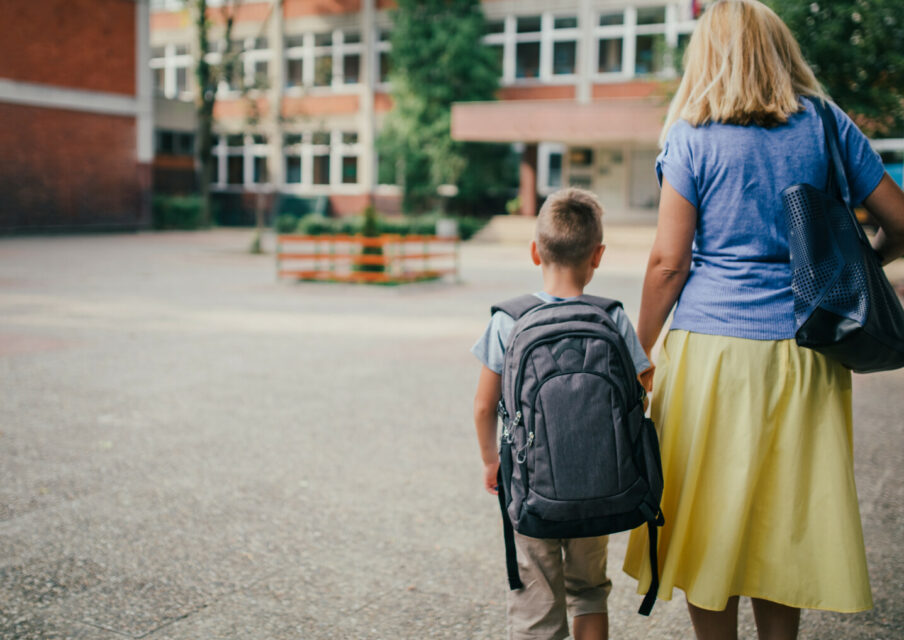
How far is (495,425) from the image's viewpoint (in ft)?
8.04

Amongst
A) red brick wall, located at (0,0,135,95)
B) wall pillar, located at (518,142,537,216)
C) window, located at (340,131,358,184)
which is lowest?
wall pillar, located at (518,142,537,216)

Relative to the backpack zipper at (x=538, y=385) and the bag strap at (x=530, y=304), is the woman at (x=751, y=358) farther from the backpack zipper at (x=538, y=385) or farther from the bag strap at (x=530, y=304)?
the backpack zipper at (x=538, y=385)

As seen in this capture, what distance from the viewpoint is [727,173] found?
2363 mm

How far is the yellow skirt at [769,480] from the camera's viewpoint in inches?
91.0

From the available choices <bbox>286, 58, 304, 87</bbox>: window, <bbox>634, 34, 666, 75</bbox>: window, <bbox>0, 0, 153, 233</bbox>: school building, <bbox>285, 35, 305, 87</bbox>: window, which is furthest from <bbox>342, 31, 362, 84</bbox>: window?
<bbox>634, 34, 666, 75</bbox>: window

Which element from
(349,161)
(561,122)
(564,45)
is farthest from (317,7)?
(561,122)

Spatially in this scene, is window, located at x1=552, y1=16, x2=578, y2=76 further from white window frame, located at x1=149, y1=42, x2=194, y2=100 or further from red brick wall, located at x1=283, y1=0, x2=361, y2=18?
white window frame, located at x1=149, y1=42, x2=194, y2=100

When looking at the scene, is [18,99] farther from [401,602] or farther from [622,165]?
[401,602]

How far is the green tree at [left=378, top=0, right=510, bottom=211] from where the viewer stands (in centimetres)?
3525

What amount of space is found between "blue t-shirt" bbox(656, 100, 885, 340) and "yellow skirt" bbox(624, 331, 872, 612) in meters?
0.07

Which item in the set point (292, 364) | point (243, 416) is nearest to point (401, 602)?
point (243, 416)

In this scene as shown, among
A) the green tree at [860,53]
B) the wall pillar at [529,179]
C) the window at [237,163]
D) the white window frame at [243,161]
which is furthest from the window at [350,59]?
the green tree at [860,53]

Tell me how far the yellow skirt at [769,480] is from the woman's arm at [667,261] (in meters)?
0.13

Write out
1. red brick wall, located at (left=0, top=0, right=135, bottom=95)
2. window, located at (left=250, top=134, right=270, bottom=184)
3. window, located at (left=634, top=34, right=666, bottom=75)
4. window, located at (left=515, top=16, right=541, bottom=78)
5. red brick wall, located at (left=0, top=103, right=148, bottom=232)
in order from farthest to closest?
window, located at (left=250, top=134, right=270, bottom=184) → window, located at (left=515, top=16, right=541, bottom=78) → window, located at (left=634, top=34, right=666, bottom=75) → red brick wall, located at (left=0, top=103, right=148, bottom=232) → red brick wall, located at (left=0, top=0, right=135, bottom=95)
